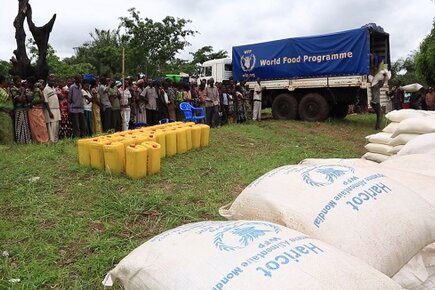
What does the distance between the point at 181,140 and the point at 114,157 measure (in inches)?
63.5

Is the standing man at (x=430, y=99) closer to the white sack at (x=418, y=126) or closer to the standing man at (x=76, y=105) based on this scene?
the white sack at (x=418, y=126)

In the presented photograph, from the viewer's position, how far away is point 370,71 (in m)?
11.0

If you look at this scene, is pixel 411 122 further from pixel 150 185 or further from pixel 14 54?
pixel 14 54

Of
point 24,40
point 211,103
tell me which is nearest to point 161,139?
point 211,103

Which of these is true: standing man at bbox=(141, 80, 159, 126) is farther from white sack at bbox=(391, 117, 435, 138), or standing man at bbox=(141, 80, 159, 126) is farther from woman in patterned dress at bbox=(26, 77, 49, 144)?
white sack at bbox=(391, 117, 435, 138)

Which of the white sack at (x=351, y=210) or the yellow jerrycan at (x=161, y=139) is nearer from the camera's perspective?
the white sack at (x=351, y=210)

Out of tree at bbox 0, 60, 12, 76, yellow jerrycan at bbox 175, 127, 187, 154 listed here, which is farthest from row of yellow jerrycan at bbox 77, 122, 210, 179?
tree at bbox 0, 60, 12, 76

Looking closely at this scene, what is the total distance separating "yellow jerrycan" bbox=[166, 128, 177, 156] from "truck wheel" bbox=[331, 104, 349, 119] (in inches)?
314

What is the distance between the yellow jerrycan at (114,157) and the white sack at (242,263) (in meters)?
3.23

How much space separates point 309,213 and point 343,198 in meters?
0.19

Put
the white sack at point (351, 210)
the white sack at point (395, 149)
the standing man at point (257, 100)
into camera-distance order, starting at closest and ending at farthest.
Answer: the white sack at point (351, 210) → the white sack at point (395, 149) → the standing man at point (257, 100)

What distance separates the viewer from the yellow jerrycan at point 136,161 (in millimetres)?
4738

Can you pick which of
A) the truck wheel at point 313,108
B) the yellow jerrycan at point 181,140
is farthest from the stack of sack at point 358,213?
the truck wheel at point 313,108

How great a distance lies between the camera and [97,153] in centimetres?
503
